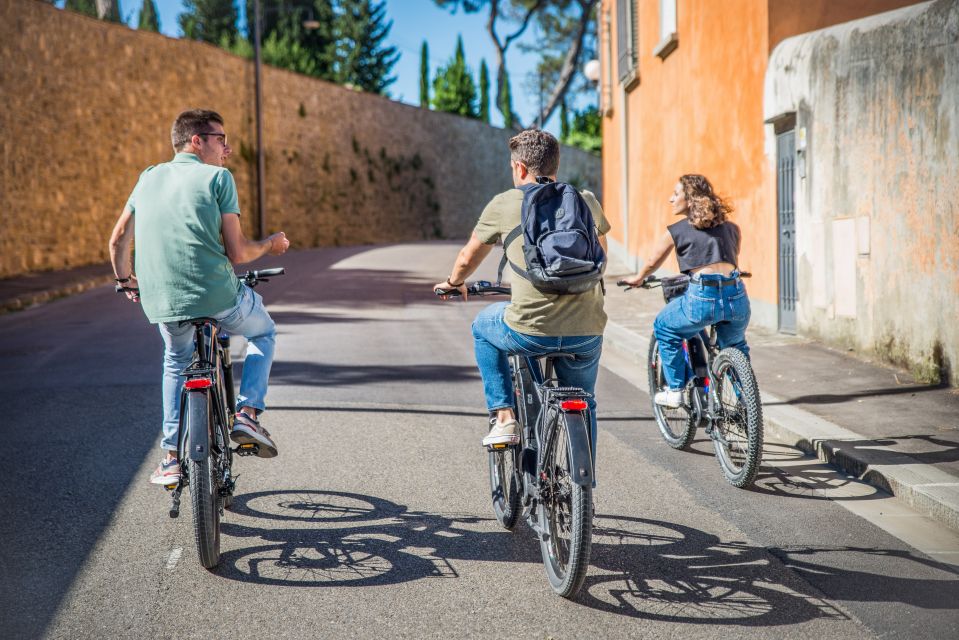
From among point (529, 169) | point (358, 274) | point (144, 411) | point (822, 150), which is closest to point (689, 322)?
point (529, 169)

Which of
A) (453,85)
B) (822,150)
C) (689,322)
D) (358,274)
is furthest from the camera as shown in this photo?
(453,85)

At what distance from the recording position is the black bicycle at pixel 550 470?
3.41 metres

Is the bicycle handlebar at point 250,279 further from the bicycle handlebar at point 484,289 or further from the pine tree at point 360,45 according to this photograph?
the pine tree at point 360,45

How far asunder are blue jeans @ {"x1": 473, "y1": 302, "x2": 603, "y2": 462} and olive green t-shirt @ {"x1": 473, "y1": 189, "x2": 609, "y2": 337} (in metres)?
0.05

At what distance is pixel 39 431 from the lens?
252 inches

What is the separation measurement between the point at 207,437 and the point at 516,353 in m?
1.20

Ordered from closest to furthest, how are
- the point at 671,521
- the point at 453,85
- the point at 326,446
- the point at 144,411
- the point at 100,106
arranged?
the point at 671,521 < the point at 326,446 < the point at 144,411 < the point at 100,106 < the point at 453,85

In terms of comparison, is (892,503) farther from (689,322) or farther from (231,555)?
(231,555)

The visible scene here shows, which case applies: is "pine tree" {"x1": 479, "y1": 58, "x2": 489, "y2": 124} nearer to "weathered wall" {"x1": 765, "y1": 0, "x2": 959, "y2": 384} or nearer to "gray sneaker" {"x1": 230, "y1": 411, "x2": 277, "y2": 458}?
"weathered wall" {"x1": 765, "y1": 0, "x2": 959, "y2": 384}

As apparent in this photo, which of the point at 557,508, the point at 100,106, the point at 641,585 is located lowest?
the point at 641,585

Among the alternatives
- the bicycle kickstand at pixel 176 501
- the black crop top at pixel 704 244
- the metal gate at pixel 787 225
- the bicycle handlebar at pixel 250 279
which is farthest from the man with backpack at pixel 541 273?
the metal gate at pixel 787 225

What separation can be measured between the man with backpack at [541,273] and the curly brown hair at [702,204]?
5.88 ft

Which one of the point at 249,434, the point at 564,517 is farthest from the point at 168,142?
the point at 564,517

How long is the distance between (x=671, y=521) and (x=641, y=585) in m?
0.82
